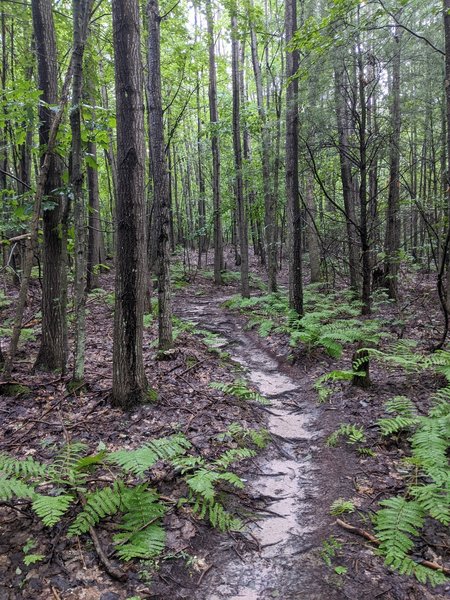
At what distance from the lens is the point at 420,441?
13.2 feet

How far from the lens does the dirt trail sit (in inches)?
112

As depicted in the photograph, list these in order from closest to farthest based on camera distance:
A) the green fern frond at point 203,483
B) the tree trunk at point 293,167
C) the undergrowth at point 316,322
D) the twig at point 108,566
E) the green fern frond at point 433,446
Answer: the twig at point 108,566
the green fern frond at point 203,483
the green fern frond at point 433,446
the undergrowth at point 316,322
the tree trunk at point 293,167

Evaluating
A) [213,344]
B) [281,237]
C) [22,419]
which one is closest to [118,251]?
[22,419]

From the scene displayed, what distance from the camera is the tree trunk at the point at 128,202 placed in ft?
15.0

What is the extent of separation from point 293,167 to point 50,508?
26.8 ft

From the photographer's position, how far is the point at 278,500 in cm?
390

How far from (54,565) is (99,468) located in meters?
1.08

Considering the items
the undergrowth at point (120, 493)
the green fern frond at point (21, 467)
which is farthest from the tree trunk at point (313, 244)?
the green fern frond at point (21, 467)

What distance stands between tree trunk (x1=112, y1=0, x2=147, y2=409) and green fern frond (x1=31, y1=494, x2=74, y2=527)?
1.97m

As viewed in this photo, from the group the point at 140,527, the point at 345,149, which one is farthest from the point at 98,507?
the point at 345,149

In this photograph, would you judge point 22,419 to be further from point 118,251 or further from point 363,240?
point 363,240

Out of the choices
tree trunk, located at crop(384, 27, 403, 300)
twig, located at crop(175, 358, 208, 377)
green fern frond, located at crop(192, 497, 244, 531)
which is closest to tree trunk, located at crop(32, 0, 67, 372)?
twig, located at crop(175, 358, 208, 377)

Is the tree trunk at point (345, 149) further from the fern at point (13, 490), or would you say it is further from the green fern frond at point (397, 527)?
the fern at point (13, 490)

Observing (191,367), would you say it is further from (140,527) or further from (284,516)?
(140,527)
